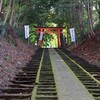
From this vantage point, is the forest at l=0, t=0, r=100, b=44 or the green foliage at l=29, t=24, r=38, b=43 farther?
the green foliage at l=29, t=24, r=38, b=43

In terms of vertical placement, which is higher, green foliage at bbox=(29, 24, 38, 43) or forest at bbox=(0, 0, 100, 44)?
forest at bbox=(0, 0, 100, 44)

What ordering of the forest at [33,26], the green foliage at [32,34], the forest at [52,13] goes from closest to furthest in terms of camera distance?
1. the forest at [33,26]
2. the forest at [52,13]
3. the green foliage at [32,34]

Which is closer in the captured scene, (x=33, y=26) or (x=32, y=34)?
(x=33, y=26)

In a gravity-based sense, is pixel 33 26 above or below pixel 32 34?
above

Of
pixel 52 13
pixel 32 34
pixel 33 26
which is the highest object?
pixel 52 13

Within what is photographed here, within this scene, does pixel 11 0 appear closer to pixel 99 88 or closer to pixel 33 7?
pixel 33 7

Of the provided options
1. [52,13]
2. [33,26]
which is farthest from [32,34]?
[52,13]

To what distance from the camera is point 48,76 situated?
11.0 metres

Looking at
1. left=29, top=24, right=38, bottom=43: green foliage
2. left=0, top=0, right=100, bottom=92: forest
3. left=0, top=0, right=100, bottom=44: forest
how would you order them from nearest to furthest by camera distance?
left=0, top=0, right=100, bottom=92: forest → left=0, top=0, right=100, bottom=44: forest → left=29, top=24, right=38, bottom=43: green foliage

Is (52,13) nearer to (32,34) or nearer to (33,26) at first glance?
(33,26)

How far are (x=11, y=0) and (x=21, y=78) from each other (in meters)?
14.7

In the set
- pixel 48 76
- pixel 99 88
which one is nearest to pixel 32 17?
pixel 48 76

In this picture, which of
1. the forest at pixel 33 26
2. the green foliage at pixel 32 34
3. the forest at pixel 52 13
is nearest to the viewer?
the forest at pixel 33 26

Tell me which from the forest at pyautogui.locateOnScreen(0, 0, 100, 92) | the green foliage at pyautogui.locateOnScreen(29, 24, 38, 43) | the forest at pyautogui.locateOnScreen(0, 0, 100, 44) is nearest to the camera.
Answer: the forest at pyautogui.locateOnScreen(0, 0, 100, 92)
